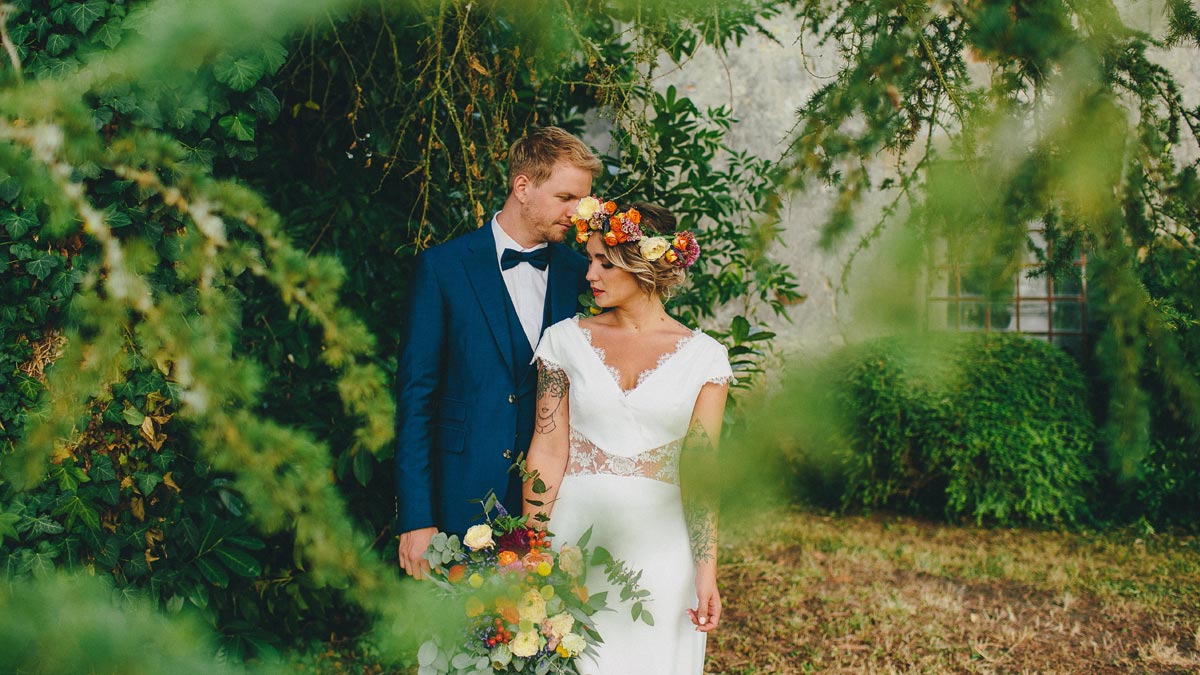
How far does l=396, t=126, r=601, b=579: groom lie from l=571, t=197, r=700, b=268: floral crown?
213 mm

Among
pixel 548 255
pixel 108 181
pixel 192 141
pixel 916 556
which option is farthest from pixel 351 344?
pixel 916 556

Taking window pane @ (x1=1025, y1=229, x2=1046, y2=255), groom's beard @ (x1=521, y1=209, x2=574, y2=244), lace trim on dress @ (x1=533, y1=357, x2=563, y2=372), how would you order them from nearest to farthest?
window pane @ (x1=1025, y1=229, x2=1046, y2=255) < lace trim on dress @ (x1=533, y1=357, x2=563, y2=372) < groom's beard @ (x1=521, y1=209, x2=574, y2=244)

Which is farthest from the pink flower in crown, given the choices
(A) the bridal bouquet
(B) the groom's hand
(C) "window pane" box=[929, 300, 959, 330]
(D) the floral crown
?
(C) "window pane" box=[929, 300, 959, 330]

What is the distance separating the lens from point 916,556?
4676 millimetres

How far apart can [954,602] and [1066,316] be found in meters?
2.73

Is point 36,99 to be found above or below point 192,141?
below

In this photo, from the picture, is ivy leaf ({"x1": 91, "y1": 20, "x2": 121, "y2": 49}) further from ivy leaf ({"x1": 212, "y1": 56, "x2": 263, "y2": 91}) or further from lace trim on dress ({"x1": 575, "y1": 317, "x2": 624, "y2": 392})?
lace trim on dress ({"x1": 575, "y1": 317, "x2": 624, "y2": 392})

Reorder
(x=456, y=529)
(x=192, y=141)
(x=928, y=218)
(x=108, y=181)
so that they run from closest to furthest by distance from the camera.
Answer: (x=928, y=218), (x=108, y=181), (x=192, y=141), (x=456, y=529)

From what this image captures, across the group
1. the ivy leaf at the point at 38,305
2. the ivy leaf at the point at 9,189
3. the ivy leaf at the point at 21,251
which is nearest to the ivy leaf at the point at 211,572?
the ivy leaf at the point at 38,305

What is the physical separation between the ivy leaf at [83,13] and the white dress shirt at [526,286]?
100cm

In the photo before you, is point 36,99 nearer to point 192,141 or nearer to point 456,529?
point 192,141

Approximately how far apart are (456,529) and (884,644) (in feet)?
7.20

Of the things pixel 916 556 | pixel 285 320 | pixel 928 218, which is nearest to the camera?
pixel 928 218

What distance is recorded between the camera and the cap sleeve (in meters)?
2.00
